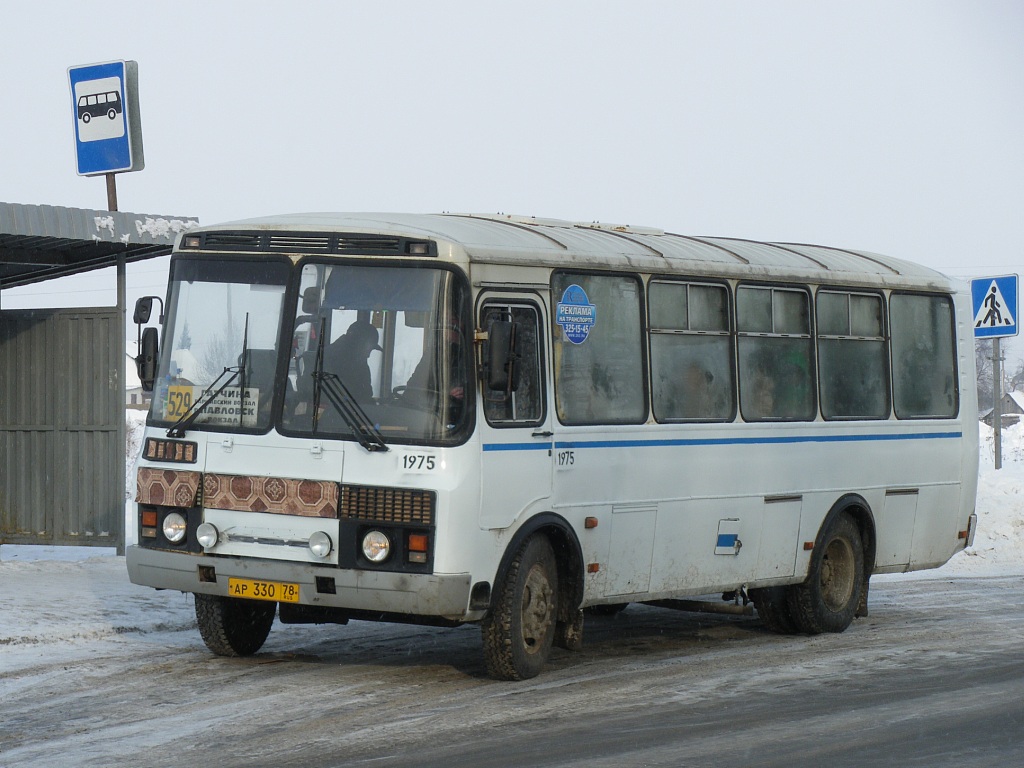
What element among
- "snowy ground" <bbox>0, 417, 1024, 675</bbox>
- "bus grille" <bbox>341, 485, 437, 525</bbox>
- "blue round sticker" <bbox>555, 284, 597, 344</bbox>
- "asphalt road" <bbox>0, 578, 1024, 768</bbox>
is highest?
"blue round sticker" <bbox>555, 284, 597, 344</bbox>

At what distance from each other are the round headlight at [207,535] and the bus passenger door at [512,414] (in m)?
1.67

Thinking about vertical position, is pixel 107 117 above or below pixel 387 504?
above

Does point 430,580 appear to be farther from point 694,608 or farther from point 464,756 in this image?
point 694,608

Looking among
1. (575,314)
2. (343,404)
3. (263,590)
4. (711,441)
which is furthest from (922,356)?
(263,590)

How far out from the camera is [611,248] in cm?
1145

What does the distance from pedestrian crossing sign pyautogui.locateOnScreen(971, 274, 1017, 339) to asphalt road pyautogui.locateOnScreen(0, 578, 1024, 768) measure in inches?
329

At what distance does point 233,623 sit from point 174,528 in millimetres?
1045

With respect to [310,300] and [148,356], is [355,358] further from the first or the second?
[148,356]

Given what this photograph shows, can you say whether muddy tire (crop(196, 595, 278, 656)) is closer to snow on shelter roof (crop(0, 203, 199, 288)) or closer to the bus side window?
the bus side window

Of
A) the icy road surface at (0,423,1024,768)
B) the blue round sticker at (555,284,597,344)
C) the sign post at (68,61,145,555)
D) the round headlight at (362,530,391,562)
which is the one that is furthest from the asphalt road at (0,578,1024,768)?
the sign post at (68,61,145,555)

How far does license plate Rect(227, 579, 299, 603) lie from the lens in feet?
32.3

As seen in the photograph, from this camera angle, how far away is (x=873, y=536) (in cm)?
1373

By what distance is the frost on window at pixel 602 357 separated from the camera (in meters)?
10.8

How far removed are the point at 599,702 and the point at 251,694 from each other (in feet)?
6.71
